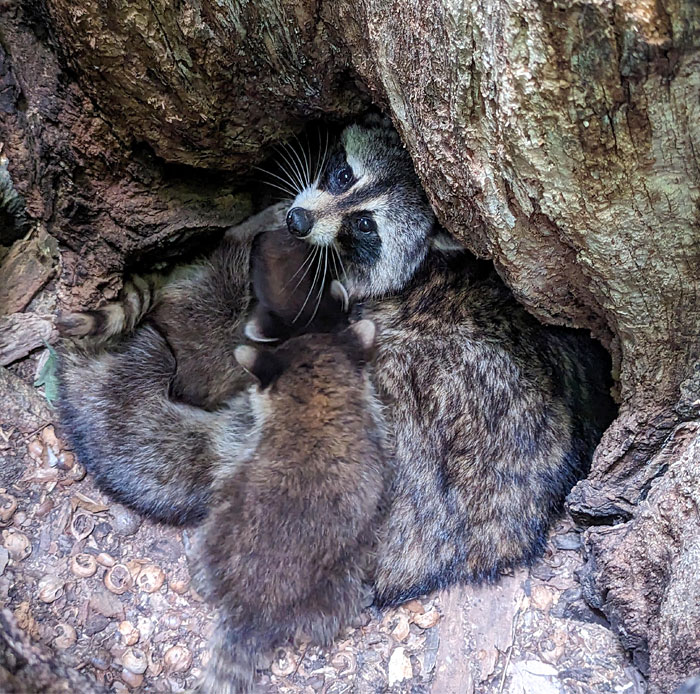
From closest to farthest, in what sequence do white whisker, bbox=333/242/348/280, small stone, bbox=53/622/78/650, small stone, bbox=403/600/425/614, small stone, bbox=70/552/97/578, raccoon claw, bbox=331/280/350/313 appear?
small stone, bbox=53/622/78/650
small stone, bbox=70/552/97/578
small stone, bbox=403/600/425/614
raccoon claw, bbox=331/280/350/313
white whisker, bbox=333/242/348/280

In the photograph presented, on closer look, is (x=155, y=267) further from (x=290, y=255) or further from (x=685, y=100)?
(x=685, y=100)

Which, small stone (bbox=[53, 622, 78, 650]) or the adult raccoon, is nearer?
small stone (bbox=[53, 622, 78, 650])

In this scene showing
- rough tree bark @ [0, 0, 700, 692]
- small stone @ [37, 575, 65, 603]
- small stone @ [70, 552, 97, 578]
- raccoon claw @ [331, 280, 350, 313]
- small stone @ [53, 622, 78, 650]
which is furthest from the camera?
raccoon claw @ [331, 280, 350, 313]

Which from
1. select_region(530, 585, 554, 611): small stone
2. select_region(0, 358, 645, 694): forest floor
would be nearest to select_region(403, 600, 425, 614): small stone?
select_region(0, 358, 645, 694): forest floor

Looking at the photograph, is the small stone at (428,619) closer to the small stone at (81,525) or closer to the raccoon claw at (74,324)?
the small stone at (81,525)

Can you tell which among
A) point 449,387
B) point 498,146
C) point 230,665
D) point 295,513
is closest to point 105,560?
point 230,665

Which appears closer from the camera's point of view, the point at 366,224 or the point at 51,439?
the point at 51,439

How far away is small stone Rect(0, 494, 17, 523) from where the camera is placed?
247cm

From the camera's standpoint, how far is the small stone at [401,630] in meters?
2.51

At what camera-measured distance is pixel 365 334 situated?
2803 millimetres

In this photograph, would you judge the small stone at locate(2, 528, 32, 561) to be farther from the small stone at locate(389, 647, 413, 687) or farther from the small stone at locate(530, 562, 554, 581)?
the small stone at locate(530, 562, 554, 581)

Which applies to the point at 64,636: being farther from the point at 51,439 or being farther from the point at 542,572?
the point at 542,572

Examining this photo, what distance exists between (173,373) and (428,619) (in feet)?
4.86

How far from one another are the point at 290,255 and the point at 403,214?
1.77 feet
